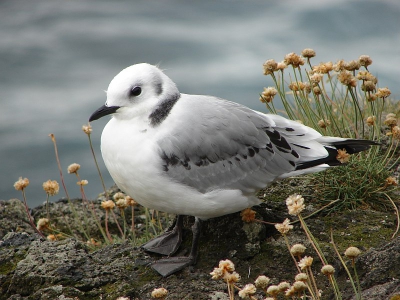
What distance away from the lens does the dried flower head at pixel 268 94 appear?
563 centimetres

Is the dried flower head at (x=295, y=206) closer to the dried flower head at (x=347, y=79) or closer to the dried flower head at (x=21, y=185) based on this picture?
the dried flower head at (x=347, y=79)

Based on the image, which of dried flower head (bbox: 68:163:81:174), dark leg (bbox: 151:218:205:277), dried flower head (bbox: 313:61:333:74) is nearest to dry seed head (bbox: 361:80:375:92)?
dried flower head (bbox: 313:61:333:74)

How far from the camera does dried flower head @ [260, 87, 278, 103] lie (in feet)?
18.5

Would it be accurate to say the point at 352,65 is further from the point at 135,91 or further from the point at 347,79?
the point at 135,91

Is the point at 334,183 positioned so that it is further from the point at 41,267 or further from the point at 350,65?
the point at 41,267

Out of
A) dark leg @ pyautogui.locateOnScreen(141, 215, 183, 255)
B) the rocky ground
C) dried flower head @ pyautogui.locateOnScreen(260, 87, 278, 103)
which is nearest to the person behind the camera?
the rocky ground

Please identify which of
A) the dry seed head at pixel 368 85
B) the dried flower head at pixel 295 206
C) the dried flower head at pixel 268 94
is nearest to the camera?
the dried flower head at pixel 295 206

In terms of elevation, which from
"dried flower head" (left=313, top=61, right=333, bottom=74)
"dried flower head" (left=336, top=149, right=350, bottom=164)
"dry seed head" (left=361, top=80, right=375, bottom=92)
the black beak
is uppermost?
the black beak

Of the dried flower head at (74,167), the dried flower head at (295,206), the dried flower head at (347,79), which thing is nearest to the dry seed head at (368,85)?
the dried flower head at (347,79)

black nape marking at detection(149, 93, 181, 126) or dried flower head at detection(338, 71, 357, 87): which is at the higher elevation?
black nape marking at detection(149, 93, 181, 126)

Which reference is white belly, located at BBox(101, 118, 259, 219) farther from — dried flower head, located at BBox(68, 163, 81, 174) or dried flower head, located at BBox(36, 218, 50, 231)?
dried flower head, located at BBox(36, 218, 50, 231)

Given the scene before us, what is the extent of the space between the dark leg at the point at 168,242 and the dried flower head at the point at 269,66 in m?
1.57

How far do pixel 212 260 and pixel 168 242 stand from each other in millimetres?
450

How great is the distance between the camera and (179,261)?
4824 mm
